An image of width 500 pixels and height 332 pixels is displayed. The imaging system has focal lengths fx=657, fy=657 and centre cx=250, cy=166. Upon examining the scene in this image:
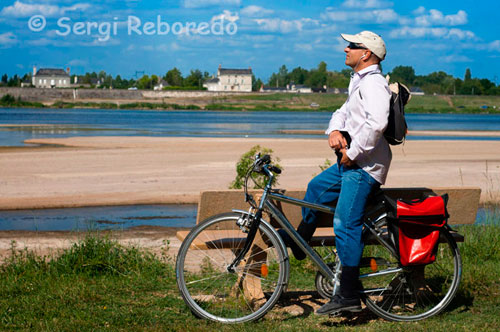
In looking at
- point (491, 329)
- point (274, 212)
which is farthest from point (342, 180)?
point (491, 329)

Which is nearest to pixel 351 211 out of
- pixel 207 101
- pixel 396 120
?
pixel 396 120

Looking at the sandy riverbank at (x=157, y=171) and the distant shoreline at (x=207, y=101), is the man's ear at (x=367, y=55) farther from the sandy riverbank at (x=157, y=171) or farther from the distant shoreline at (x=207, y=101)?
the distant shoreline at (x=207, y=101)

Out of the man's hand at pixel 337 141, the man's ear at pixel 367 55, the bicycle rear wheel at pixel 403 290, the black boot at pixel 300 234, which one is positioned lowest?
the bicycle rear wheel at pixel 403 290

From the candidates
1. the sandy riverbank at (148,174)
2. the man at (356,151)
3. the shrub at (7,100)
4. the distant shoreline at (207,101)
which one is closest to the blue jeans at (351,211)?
the man at (356,151)

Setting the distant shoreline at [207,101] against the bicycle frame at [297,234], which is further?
the distant shoreline at [207,101]

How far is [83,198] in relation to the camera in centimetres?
1461

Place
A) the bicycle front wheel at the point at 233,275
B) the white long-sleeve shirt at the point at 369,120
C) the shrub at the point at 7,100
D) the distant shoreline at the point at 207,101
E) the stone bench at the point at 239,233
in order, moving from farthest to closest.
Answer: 1. the distant shoreline at the point at 207,101
2. the shrub at the point at 7,100
3. the stone bench at the point at 239,233
4. the bicycle front wheel at the point at 233,275
5. the white long-sleeve shirt at the point at 369,120

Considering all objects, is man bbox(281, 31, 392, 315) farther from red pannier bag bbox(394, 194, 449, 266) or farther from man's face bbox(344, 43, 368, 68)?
red pannier bag bbox(394, 194, 449, 266)

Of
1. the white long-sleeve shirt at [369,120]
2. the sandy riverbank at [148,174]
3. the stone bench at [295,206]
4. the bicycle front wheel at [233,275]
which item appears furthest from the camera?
the sandy riverbank at [148,174]

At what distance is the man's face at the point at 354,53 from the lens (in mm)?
4938

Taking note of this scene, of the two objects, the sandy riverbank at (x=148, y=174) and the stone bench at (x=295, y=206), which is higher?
the stone bench at (x=295, y=206)

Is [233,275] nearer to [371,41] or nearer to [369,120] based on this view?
[369,120]

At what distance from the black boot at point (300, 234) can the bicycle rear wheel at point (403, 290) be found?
0.48 m

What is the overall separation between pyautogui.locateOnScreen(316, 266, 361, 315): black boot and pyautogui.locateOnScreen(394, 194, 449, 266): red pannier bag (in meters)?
0.43
